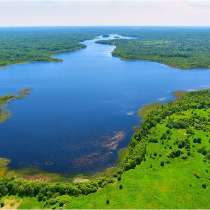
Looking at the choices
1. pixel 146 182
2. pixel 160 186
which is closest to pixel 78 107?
pixel 146 182

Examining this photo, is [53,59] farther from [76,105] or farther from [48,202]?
[48,202]

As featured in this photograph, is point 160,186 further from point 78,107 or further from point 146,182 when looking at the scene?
point 78,107

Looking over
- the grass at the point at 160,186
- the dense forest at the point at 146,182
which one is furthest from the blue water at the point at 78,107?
the grass at the point at 160,186

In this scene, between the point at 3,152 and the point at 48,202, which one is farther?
the point at 3,152

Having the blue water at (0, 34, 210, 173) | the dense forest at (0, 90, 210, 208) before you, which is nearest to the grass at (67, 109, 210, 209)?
the dense forest at (0, 90, 210, 208)

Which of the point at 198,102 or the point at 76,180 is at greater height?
the point at 198,102

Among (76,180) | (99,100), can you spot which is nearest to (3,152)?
(76,180)
